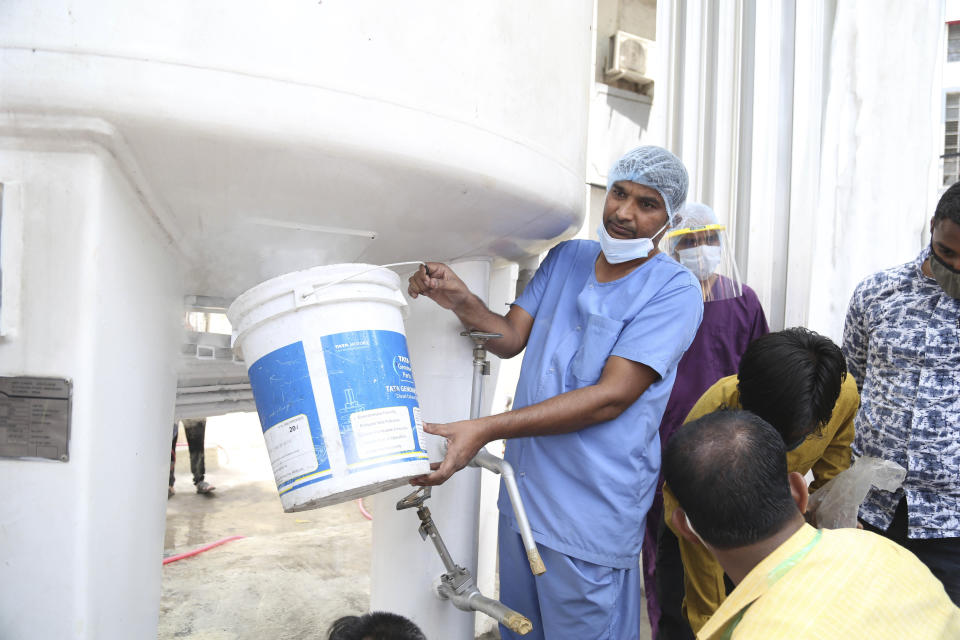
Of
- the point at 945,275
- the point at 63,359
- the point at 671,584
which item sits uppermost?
the point at 945,275

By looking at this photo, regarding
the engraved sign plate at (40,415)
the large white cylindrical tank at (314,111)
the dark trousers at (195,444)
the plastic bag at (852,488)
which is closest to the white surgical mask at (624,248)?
the large white cylindrical tank at (314,111)

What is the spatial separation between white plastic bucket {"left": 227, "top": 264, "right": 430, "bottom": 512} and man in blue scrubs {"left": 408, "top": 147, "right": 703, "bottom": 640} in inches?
9.5

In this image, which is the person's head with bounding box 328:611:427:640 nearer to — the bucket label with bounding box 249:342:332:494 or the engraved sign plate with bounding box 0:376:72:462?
the bucket label with bounding box 249:342:332:494

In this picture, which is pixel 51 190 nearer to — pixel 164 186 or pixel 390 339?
pixel 164 186

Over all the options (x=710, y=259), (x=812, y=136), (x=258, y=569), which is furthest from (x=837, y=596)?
(x=258, y=569)

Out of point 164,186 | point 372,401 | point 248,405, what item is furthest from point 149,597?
point 248,405

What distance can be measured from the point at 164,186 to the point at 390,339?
0.40m

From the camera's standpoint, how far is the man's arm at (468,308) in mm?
1365

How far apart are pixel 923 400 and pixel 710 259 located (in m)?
0.67

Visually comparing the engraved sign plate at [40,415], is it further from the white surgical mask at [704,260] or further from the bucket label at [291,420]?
the white surgical mask at [704,260]

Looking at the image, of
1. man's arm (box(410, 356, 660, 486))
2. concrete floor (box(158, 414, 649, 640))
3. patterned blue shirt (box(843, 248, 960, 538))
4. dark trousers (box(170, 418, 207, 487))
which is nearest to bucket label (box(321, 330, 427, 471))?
man's arm (box(410, 356, 660, 486))

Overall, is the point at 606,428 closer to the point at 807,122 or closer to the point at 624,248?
the point at 624,248

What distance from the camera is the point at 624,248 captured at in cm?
141

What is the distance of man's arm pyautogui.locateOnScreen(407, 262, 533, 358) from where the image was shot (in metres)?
1.37
